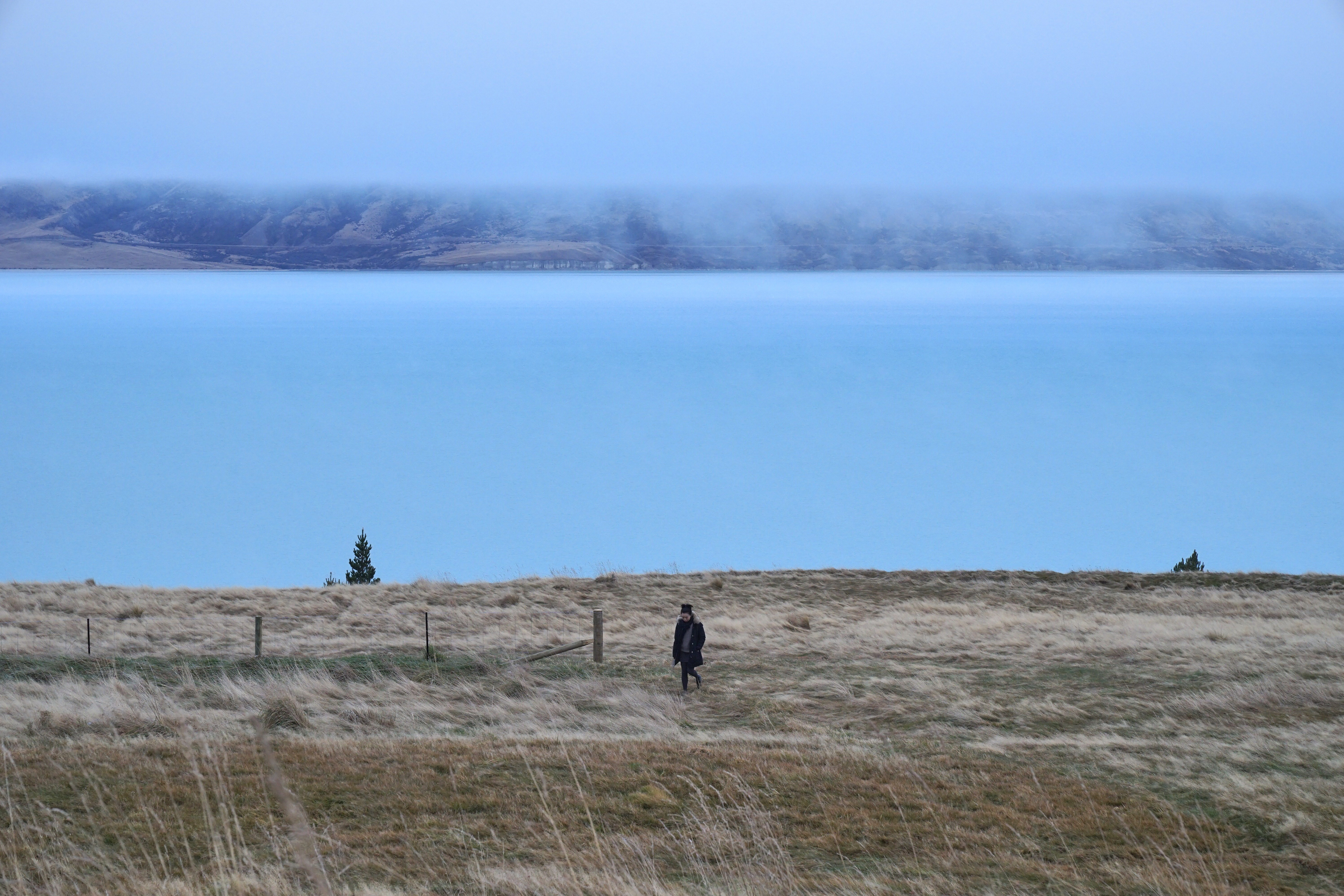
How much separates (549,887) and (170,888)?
2247mm

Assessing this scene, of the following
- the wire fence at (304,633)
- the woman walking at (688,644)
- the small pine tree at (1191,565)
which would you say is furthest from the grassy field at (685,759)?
the small pine tree at (1191,565)

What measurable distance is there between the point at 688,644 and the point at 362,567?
2635cm

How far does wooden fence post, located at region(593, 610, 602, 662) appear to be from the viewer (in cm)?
1927

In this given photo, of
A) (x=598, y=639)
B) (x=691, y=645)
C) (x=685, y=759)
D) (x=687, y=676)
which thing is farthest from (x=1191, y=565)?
(x=685, y=759)

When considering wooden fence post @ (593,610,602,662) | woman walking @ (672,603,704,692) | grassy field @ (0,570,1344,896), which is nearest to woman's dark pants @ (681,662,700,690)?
woman walking @ (672,603,704,692)

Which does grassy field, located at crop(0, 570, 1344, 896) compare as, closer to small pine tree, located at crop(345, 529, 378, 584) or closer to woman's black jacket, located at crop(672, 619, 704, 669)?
woman's black jacket, located at crop(672, 619, 704, 669)

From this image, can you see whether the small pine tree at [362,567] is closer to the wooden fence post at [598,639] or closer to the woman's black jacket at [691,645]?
the wooden fence post at [598,639]

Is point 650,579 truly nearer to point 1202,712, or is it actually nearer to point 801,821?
point 1202,712

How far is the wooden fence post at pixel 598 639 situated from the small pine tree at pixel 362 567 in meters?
21.3

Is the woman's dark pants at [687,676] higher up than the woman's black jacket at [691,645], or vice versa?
the woman's black jacket at [691,645]

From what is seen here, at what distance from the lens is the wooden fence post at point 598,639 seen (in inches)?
758

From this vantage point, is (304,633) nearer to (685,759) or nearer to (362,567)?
(685,759)

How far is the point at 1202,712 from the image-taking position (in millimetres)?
14828

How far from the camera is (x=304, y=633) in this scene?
2412 cm
